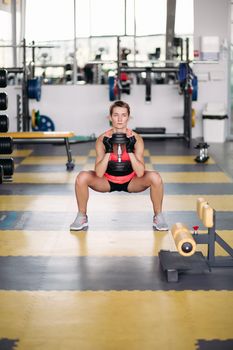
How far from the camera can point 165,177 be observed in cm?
623

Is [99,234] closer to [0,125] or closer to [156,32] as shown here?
[0,125]

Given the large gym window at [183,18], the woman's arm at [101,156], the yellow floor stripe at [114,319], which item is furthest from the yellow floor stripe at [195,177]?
the large gym window at [183,18]

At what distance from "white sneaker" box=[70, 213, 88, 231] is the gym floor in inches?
2.1

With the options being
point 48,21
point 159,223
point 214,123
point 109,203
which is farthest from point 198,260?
point 48,21

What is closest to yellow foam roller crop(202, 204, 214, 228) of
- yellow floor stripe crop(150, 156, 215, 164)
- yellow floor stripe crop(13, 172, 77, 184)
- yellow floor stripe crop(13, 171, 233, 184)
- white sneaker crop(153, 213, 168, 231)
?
white sneaker crop(153, 213, 168, 231)

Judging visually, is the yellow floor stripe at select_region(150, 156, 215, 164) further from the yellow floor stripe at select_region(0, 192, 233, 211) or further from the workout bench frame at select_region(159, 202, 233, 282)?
the workout bench frame at select_region(159, 202, 233, 282)

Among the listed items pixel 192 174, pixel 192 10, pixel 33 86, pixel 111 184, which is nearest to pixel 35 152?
pixel 33 86

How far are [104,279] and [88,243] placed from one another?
70cm

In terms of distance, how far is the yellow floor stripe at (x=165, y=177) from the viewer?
603 centimetres

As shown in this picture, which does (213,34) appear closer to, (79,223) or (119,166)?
(119,166)

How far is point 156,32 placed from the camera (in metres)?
10.3

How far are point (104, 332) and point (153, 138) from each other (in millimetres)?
7008

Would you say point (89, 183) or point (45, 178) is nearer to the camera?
point (89, 183)

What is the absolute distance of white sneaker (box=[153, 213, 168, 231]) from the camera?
4154 mm
